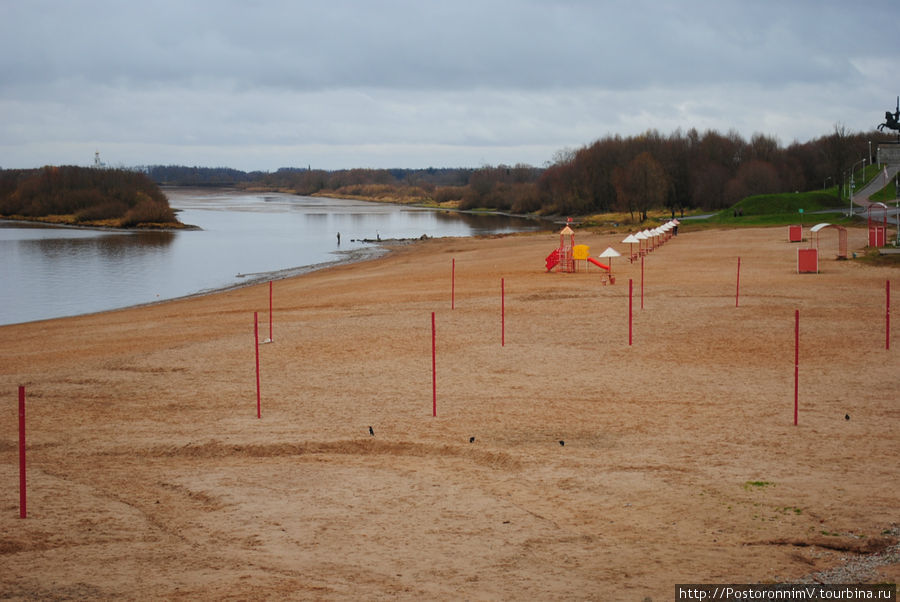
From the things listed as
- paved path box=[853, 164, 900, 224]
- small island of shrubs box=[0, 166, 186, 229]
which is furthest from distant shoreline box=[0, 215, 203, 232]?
paved path box=[853, 164, 900, 224]

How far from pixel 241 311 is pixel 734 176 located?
93.8 metres

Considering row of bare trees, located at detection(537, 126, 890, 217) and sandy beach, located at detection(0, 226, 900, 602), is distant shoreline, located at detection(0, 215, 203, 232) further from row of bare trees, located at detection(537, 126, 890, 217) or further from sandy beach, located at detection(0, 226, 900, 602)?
sandy beach, located at detection(0, 226, 900, 602)

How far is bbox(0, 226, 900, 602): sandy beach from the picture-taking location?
836 cm

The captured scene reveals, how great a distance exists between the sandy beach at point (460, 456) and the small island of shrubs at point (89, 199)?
87.0 meters

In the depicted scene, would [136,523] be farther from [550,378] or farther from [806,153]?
[806,153]

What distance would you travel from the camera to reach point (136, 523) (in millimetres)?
9812

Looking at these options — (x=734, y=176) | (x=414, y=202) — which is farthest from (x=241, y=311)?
(x=414, y=202)

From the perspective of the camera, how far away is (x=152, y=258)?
63094 millimetres

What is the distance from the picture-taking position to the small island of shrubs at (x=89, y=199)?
10794 centimetres

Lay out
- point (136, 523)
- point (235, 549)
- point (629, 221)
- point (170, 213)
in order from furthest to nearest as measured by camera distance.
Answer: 1. point (170, 213)
2. point (629, 221)
3. point (136, 523)
4. point (235, 549)

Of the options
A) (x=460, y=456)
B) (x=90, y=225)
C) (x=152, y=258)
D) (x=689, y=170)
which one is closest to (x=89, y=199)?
(x=90, y=225)

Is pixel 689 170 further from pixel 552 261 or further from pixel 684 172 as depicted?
pixel 552 261

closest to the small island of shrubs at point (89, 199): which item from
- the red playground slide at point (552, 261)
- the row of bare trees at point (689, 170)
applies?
the row of bare trees at point (689, 170)

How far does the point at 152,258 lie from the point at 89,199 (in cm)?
6421
